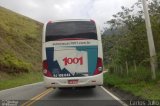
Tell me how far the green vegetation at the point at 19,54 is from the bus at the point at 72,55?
22.3 m

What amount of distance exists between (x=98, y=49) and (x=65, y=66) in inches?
68.5

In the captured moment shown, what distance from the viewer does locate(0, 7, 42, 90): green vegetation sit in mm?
49844

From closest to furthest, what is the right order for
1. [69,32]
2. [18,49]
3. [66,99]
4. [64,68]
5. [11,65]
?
[66,99] → [64,68] → [69,32] → [11,65] → [18,49]

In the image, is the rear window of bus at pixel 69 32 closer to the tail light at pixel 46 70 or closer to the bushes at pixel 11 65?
the tail light at pixel 46 70

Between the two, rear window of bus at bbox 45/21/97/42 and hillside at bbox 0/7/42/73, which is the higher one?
hillside at bbox 0/7/42/73

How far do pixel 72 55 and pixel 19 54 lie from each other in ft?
162

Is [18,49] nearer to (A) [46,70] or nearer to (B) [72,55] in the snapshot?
(A) [46,70]

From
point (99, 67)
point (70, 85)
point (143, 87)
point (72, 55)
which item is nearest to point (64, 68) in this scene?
point (72, 55)

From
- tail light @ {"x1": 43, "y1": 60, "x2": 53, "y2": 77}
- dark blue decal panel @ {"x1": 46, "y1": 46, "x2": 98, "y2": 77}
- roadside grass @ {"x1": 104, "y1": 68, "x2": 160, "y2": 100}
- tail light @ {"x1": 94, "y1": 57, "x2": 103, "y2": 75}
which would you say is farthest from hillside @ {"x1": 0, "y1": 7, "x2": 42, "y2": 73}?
tail light @ {"x1": 94, "y1": 57, "x2": 103, "y2": 75}

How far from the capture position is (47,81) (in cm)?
1914

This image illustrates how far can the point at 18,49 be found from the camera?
69.6 m

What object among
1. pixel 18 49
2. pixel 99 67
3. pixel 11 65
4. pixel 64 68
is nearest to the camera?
pixel 64 68

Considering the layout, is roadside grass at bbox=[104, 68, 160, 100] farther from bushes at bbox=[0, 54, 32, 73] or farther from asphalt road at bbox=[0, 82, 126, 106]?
bushes at bbox=[0, 54, 32, 73]

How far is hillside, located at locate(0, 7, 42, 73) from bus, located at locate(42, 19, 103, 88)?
31394 mm
